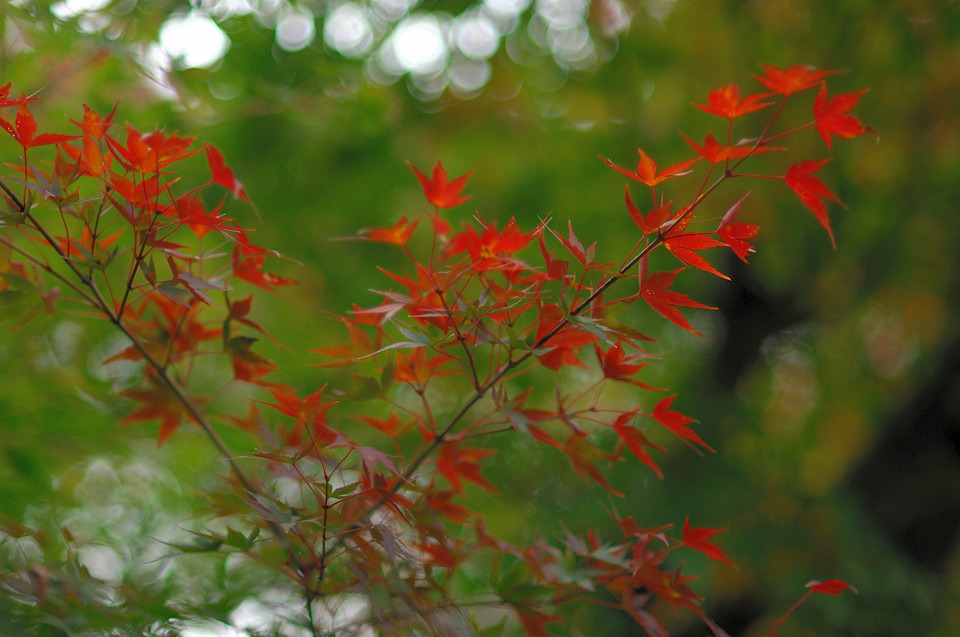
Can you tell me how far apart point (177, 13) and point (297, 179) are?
48cm

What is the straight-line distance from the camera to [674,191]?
5.85 ft

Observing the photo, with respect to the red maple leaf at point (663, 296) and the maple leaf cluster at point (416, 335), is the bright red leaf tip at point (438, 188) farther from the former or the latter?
the red maple leaf at point (663, 296)

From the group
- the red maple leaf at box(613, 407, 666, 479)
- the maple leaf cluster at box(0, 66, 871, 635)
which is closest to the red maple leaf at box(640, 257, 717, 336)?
the maple leaf cluster at box(0, 66, 871, 635)

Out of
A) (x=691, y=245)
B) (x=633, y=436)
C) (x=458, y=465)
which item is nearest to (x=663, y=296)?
(x=691, y=245)

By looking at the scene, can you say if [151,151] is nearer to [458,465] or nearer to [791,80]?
[458,465]

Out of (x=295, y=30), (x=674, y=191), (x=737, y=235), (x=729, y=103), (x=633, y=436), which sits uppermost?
(x=295, y=30)

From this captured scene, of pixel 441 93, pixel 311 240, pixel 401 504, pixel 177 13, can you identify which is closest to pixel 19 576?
pixel 401 504

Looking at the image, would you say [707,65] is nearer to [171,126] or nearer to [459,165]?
[459,165]

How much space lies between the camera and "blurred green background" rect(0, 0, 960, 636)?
144cm

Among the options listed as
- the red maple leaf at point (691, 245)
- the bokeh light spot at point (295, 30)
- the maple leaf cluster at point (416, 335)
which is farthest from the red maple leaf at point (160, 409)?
the bokeh light spot at point (295, 30)

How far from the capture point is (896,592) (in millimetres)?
1534

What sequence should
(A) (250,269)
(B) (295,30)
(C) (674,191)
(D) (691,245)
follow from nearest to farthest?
(D) (691,245) < (A) (250,269) < (B) (295,30) < (C) (674,191)

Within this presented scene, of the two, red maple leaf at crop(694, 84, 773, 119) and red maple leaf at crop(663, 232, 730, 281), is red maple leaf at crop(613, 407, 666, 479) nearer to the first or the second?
red maple leaf at crop(663, 232, 730, 281)

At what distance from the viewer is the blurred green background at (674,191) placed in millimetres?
1441
